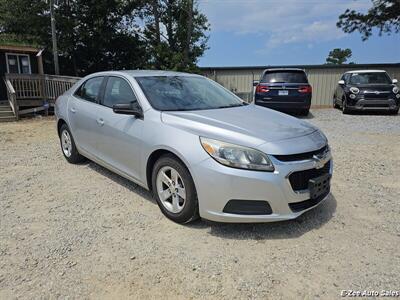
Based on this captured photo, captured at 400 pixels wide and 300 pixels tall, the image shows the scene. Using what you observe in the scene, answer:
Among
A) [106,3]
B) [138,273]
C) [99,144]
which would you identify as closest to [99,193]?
[99,144]

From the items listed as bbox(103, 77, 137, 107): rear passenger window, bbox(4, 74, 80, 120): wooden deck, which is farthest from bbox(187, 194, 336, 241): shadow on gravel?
bbox(4, 74, 80, 120): wooden deck

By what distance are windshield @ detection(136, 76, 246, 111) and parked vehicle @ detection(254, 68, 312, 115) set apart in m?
6.41

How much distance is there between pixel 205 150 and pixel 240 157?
0.32 m

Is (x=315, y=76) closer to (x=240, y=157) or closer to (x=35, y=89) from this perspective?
(x=35, y=89)

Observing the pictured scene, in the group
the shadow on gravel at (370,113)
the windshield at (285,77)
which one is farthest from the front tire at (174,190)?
the shadow on gravel at (370,113)

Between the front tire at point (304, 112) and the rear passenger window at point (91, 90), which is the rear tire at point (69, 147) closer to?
the rear passenger window at point (91, 90)

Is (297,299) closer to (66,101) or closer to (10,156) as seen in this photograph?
(66,101)

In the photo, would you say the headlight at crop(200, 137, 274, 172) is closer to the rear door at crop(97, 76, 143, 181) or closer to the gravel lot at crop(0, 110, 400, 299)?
the gravel lot at crop(0, 110, 400, 299)

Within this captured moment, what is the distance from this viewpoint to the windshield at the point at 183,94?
3811 mm

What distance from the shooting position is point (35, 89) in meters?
13.4

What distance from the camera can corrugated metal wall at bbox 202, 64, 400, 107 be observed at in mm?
16656

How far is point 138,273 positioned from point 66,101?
11.9 feet

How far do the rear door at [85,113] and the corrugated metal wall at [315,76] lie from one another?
12.2m

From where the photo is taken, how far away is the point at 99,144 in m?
4.42
